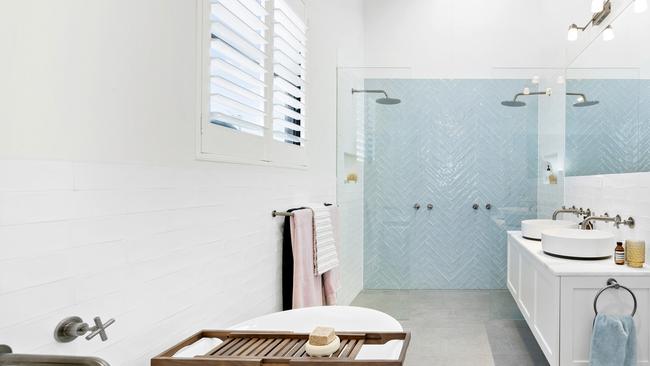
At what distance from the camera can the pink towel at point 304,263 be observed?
2.18 meters

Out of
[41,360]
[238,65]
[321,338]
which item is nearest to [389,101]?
[238,65]

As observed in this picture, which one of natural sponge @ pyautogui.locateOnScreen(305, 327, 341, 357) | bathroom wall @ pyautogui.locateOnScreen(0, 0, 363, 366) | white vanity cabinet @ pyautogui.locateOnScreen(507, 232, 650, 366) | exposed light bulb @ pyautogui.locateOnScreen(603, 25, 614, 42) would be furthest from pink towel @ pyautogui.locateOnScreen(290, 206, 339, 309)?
exposed light bulb @ pyautogui.locateOnScreen(603, 25, 614, 42)

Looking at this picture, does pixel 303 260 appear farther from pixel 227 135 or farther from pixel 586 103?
pixel 586 103

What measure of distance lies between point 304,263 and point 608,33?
2.33 meters

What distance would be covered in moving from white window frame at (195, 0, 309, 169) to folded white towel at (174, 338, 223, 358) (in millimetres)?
573

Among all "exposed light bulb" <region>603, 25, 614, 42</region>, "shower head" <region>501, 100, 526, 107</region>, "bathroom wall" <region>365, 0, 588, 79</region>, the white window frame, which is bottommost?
the white window frame

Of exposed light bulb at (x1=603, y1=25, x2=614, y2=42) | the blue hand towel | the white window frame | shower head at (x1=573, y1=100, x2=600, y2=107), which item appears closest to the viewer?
the white window frame

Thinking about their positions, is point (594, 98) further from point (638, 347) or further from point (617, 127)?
point (638, 347)

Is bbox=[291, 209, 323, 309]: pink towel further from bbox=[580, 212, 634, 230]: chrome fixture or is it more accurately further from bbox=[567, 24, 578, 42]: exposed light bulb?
bbox=[567, 24, 578, 42]: exposed light bulb

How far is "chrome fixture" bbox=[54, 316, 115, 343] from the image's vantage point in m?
0.93

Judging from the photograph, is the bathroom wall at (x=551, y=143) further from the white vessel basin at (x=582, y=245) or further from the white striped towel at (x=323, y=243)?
the white striped towel at (x=323, y=243)

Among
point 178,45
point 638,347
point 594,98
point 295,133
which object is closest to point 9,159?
point 178,45

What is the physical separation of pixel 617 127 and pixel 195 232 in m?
2.53

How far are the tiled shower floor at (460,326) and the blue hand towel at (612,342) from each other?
860 millimetres
